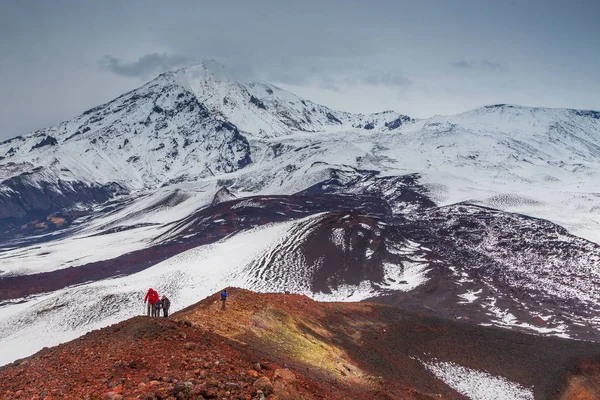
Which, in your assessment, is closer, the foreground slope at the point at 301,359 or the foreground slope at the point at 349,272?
the foreground slope at the point at 301,359

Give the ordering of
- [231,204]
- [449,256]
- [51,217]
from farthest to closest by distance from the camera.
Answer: [51,217] < [231,204] < [449,256]

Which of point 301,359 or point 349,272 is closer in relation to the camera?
point 301,359

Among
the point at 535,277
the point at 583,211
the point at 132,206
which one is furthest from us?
the point at 132,206

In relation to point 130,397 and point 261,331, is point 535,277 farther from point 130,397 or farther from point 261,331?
point 130,397

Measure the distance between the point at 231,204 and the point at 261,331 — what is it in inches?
3922

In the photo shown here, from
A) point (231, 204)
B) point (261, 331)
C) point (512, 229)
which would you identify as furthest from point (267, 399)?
point (231, 204)

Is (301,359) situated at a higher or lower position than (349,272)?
higher

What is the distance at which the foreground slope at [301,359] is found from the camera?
39.3ft

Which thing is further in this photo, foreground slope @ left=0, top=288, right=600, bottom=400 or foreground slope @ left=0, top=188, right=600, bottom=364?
foreground slope @ left=0, top=188, right=600, bottom=364

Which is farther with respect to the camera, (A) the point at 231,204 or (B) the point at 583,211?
(A) the point at 231,204

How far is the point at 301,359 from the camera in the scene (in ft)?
66.6

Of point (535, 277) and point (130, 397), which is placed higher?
point (130, 397)

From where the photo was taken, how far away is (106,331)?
16297 millimetres

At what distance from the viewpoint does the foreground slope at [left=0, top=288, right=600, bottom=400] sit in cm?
1198
